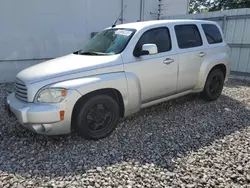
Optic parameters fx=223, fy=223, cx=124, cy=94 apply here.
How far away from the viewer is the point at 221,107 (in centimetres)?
497

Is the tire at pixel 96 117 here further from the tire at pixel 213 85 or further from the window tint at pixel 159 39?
the tire at pixel 213 85

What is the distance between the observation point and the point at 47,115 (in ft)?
9.89

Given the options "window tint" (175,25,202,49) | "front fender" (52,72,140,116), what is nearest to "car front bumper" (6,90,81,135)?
"front fender" (52,72,140,116)

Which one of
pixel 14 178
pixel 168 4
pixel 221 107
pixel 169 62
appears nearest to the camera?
pixel 14 178

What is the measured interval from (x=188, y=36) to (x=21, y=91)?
3.33 metres

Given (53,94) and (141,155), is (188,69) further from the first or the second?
(53,94)

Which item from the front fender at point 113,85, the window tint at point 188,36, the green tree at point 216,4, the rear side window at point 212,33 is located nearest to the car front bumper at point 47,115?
the front fender at point 113,85

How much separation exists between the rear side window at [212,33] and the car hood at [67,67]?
2442 millimetres

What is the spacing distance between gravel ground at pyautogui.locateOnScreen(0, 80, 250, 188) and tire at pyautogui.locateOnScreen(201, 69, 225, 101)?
0.76 meters

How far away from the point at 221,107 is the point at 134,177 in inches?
125

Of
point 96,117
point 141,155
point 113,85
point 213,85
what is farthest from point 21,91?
point 213,85

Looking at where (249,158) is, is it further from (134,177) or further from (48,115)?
(48,115)

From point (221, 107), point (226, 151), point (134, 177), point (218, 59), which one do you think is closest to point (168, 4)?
point (218, 59)

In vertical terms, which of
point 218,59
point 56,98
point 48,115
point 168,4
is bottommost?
point 48,115
